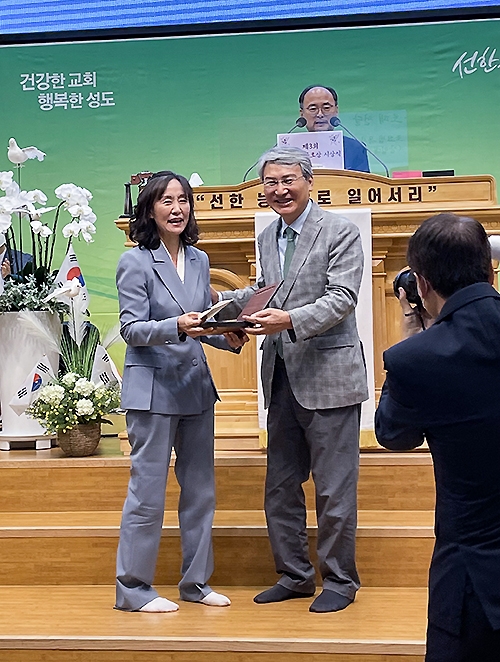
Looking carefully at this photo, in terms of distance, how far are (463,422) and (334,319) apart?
1330 millimetres

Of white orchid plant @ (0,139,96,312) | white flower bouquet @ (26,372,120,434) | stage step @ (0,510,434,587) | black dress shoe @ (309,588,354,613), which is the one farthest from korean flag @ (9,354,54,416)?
black dress shoe @ (309,588,354,613)

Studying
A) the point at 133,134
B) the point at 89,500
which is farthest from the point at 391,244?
the point at 133,134

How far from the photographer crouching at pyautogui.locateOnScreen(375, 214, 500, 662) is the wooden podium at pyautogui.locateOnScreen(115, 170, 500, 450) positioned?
222 centimetres

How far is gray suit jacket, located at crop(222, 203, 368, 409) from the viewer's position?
3.16 meters

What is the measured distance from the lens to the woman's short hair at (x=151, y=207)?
322 cm

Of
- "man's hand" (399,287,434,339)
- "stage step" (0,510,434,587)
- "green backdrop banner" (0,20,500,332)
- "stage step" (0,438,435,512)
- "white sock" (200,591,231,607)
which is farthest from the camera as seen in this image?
"green backdrop banner" (0,20,500,332)

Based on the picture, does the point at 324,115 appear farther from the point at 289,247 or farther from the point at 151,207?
the point at 151,207

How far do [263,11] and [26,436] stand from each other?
10.4 feet

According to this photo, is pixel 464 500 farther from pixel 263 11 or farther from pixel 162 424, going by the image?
pixel 263 11

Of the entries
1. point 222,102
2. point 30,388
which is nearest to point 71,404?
point 30,388

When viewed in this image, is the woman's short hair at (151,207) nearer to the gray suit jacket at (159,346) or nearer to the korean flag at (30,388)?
the gray suit jacket at (159,346)

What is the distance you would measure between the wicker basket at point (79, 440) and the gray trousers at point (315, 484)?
3.60ft

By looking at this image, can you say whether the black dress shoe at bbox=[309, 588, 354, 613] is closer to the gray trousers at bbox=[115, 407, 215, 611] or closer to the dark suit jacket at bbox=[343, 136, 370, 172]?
the gray trousers at bbox=[115, 407, 215, 611]

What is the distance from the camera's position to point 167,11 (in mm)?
6168
